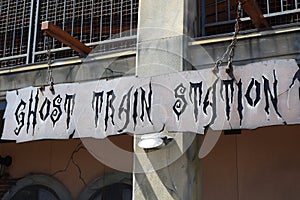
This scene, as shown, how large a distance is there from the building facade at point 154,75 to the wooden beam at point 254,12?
0.01m

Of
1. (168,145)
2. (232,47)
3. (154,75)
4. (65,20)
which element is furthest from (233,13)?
(168,145)

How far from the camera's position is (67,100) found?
5445 millimetres

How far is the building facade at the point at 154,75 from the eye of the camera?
5.16 meters

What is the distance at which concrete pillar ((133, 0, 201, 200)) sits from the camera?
5.09 m

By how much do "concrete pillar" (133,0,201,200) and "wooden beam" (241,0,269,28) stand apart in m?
0.84

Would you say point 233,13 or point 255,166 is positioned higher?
point 233,13

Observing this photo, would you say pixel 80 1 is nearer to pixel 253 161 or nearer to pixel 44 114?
pixel 44 114

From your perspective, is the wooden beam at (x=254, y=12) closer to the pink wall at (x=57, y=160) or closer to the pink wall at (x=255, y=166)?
the pink wall at (x=255, y=166)

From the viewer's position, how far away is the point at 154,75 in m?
5.35

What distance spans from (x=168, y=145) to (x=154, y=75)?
0.83 meters

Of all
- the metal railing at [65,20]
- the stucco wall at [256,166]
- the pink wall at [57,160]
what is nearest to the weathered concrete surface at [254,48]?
the metal railing at [65,20]

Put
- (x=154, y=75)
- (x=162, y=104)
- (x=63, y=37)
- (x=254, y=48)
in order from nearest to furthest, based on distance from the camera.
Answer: (x=162, y=104) → (x=254, y=48) → (x=154, y=75) → (x=63, y=37)

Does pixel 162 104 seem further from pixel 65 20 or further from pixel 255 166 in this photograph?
pixel 65 20

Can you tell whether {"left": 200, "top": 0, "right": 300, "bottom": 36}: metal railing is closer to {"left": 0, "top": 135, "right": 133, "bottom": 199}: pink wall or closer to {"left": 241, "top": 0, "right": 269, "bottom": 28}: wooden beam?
{"left": 241, "top": 0, "right": 269, "bottom": 28}: wooden beam
